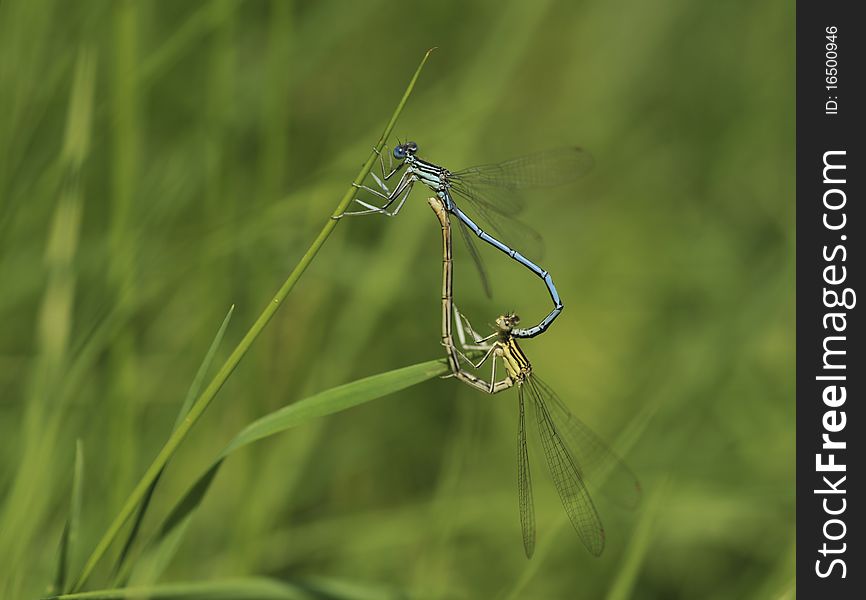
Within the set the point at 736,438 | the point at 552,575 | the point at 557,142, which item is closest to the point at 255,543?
the point at 552,575

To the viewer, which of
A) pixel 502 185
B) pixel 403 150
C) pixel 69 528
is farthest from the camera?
pixel 502 185

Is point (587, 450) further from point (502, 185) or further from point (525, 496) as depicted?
point (502, 185)

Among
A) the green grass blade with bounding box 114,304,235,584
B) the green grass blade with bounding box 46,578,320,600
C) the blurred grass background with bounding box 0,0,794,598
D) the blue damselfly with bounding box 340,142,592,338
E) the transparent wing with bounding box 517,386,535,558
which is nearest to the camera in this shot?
the green grass blade with bounding box 114,304,235,584

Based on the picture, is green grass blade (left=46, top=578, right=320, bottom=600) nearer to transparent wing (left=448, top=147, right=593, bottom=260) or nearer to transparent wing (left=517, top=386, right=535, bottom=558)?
transparent wing (left=517, top=386, right=535, bottom=558)

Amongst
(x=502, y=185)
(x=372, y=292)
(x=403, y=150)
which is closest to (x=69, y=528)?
(x=403, y=150)

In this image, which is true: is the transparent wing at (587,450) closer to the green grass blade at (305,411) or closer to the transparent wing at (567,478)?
the transparent wing at (567,478)

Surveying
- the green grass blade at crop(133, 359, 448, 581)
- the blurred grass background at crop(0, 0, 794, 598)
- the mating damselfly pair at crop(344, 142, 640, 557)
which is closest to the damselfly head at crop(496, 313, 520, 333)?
the mating damselfly pair at crop(344, 142, 640, 557)
